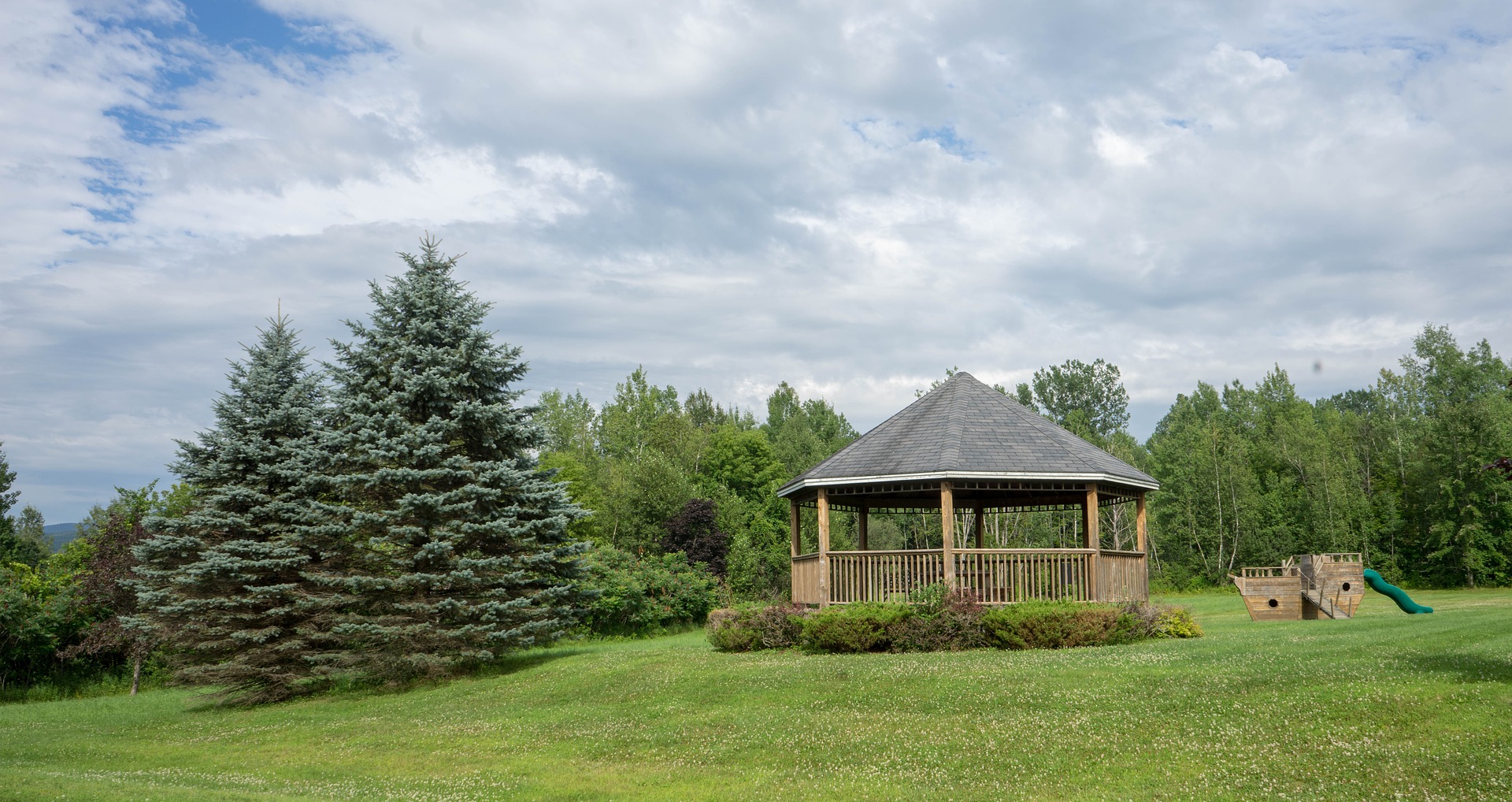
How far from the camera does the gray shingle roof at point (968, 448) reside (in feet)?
59.9

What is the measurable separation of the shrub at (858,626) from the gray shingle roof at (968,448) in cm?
252

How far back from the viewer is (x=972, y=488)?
711 inches

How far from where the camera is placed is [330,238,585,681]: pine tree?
19.2 meters

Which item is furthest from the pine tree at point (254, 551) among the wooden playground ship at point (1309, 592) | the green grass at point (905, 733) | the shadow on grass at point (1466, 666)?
the wooden playground ship at point (1309, 592)

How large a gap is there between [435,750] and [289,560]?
8.72 meters

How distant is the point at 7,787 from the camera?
33.9 ft

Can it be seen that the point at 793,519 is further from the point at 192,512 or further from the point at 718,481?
the point at 718,481

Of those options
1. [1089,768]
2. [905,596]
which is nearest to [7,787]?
[1089,768]

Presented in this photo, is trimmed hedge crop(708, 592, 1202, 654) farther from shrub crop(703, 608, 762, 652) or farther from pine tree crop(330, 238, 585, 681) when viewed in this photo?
pine tree crop(330, 238, 585, 681)

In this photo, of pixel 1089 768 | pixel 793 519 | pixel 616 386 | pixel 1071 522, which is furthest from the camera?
pixel 616 386

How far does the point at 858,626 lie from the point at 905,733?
19.1ft

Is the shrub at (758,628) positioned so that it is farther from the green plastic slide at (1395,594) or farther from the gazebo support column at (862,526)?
the green plastic slide at (1395,594)

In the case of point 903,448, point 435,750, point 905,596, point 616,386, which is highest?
point 616,386

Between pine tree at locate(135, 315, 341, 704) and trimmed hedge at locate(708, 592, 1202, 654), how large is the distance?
10.1 m
